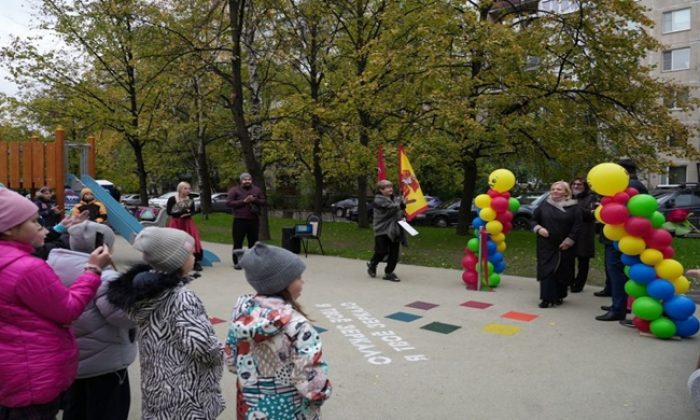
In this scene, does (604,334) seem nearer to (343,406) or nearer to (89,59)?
(343,406)

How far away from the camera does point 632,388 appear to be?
4.48m

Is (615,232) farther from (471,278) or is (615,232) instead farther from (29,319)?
(29,319)

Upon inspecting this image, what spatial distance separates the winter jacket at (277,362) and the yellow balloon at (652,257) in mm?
4644

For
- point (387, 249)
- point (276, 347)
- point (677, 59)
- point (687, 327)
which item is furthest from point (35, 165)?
point (677, 59)

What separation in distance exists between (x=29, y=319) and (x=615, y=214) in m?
5.58

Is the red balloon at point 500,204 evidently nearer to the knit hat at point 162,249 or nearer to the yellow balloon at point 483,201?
the yellow balloon at point 483,201

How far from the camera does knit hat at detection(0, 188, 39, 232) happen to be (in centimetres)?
241

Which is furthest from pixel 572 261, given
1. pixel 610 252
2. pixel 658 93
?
pixel 658 93

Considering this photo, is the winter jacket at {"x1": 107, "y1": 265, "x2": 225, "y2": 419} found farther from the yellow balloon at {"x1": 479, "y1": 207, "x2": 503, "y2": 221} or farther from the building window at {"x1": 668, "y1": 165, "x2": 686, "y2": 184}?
the building window at {"x1": 668, "y1": 165, "x2": 686, "y2": 184}

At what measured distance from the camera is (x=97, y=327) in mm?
2869

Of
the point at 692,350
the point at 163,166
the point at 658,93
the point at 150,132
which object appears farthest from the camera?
the point at 163,166

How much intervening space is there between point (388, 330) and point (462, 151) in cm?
1062

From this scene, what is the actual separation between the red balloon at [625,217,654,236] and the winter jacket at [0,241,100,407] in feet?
17.7

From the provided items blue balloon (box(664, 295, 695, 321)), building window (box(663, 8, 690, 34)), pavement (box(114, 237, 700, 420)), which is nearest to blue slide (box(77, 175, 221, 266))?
pavement (box(114, 237, 700, 420))
